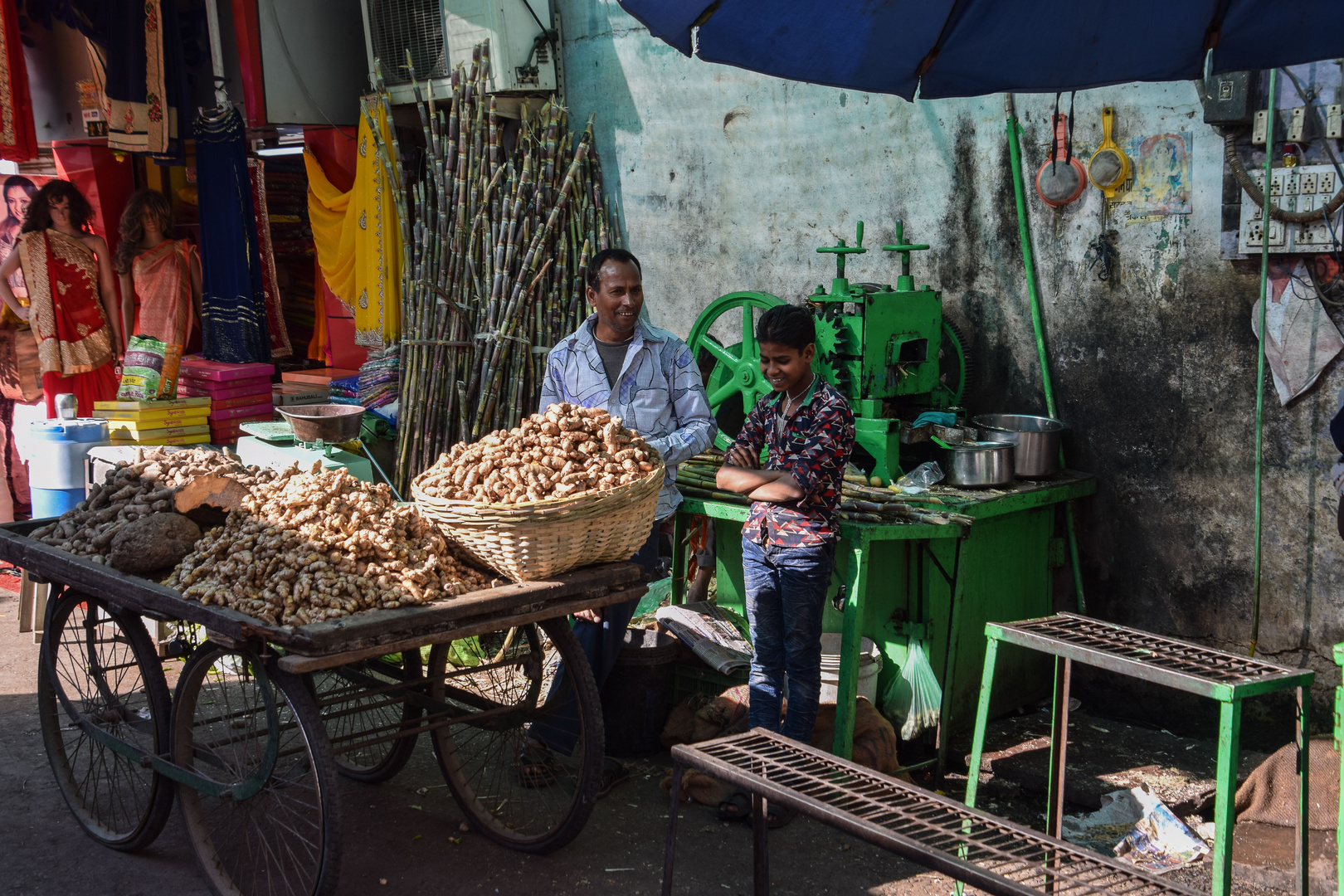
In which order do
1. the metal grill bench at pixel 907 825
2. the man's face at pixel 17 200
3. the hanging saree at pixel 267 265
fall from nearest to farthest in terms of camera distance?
the metal grill bench at pixel 907 825 < the hanging saree at pixel 267 265 < the man's face at pixel 17 200

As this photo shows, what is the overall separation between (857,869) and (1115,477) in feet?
7.38

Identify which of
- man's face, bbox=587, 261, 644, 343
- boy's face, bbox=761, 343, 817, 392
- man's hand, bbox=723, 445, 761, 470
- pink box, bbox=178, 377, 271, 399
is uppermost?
man's face, bbox=587, 261, 644, 343

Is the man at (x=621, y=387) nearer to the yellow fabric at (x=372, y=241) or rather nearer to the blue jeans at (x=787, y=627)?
the blue jeans at (x=787, y=627)

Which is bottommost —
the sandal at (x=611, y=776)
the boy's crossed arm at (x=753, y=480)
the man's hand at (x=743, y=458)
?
the sandal at (x=611, y=776)

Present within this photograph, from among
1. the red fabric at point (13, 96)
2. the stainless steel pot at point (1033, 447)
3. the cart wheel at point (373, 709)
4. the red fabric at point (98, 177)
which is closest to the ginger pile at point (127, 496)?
the cart wheel at point (373, 709)

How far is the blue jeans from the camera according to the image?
157 inches

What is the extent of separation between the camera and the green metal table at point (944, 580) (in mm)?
4242

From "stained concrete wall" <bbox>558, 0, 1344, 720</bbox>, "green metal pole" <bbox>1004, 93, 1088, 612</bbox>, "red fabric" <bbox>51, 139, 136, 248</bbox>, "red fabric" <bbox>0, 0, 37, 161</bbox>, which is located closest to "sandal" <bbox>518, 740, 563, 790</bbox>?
"green metal pole" <bbox>1004, 93, 1088, 612</bbox>

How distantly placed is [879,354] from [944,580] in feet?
3.29

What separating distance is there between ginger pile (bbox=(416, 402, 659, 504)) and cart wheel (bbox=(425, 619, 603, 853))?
0.60m

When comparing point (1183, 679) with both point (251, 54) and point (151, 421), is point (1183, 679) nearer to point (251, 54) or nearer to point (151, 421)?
point (151, 421)

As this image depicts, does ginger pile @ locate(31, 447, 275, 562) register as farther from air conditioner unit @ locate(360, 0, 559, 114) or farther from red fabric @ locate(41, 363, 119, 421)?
red fabric @ locate(41, 363, 119, 421)

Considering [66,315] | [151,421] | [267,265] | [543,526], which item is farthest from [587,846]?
[267,265]

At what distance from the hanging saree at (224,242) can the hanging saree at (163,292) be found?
0.18m
